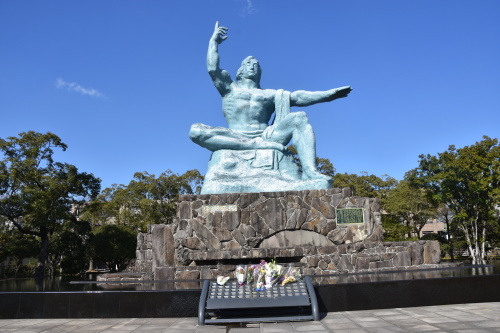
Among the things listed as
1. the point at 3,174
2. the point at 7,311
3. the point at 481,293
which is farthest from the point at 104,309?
the point at 3,174

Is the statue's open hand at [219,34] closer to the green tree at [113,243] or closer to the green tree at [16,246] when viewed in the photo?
the green tree at [16,246]

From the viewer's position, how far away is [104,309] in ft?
17.8

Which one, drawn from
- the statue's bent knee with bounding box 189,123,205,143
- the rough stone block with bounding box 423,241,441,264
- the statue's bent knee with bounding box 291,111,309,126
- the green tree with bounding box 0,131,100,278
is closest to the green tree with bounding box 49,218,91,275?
the green tree with bounding box 0,131,100,278

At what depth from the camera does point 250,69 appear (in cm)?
1156

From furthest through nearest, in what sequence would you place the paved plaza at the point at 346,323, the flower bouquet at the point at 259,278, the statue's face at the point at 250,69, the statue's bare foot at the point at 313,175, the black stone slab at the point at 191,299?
the statue's face at the point at 250,69 → the statue's bare foot at the point at 313,175 → the black stone slab at the point at 191,299 → the flower bouquet at the point at 259,278 → the paved plaza at the point at 346,323

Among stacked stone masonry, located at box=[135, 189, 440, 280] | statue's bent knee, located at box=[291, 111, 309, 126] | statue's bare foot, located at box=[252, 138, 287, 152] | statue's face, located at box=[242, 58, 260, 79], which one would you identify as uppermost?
statue's face, located at box=[242, 58, 260, 79]

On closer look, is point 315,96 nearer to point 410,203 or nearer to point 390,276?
point 390,276

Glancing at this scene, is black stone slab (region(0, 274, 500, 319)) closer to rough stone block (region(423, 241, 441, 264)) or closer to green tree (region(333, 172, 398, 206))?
rough stone block (region(423, 241, 441, 264))

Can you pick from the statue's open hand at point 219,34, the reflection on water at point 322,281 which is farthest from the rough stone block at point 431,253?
the statue's open hand at point 219,34

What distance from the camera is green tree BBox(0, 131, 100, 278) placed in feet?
64.5

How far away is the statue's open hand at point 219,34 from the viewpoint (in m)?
11.0

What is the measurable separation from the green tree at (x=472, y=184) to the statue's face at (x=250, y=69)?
13090 millimetres

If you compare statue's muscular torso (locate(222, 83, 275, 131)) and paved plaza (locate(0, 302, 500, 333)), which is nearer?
paved plaza (locate(0, 302, 500, 333))

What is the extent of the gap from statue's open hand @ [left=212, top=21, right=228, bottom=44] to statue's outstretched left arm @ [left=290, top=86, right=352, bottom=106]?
237 centimetres
